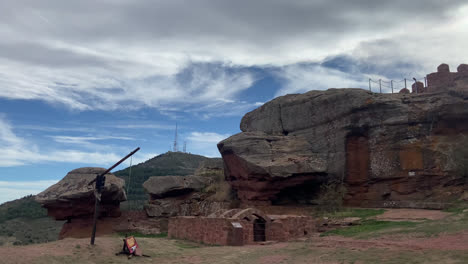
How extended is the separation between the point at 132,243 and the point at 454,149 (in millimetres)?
17771

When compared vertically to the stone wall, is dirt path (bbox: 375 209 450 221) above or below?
above

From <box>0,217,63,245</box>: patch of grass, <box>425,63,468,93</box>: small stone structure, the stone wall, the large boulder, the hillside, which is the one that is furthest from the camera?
the hillside

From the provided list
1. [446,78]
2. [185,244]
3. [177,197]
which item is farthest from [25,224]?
[446,78]

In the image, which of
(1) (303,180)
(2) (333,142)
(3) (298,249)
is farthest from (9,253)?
A: (2) (333,142)

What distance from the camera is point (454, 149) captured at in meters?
22.4

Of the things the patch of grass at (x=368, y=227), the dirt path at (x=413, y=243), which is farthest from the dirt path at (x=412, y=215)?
the dirt path at (x=413, y=243)

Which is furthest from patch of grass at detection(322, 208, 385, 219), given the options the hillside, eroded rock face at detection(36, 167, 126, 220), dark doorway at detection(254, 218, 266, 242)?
the hillside

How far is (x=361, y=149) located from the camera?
82.9 feet

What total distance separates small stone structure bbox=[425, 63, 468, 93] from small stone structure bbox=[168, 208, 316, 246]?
12.1m

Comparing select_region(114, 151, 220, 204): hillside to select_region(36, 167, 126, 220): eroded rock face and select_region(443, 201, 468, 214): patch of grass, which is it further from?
select_region(443, 201, 468, 214): patch of grass

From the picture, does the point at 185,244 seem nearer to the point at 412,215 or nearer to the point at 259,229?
the point at 259,229

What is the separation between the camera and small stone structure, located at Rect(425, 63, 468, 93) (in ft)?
80.6

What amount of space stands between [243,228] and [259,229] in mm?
1720

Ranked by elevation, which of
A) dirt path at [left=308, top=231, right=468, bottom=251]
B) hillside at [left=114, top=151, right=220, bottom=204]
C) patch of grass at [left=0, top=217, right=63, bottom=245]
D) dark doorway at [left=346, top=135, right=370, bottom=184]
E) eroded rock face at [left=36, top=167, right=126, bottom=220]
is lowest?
patch of grass at [left=0, top=217, right=63, bottom=245]
